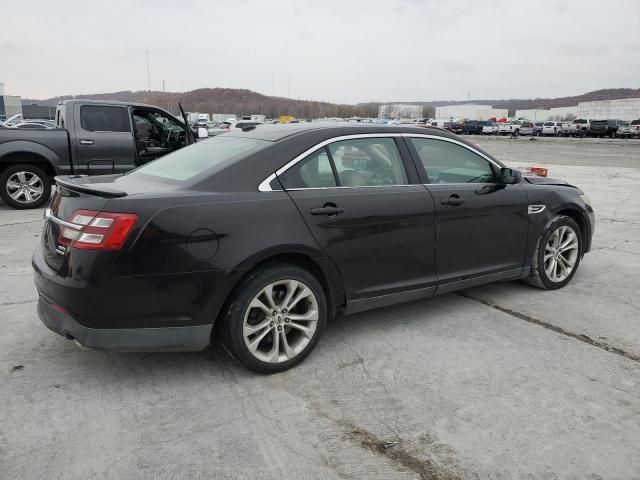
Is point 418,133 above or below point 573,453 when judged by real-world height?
above

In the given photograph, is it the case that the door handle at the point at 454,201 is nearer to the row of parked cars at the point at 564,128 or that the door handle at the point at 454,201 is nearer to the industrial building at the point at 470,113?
the row of parked cars at the point at 564,128

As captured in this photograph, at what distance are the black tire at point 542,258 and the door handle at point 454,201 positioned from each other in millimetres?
1137

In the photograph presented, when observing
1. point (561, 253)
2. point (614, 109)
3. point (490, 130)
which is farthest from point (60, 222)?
point (614, 109)

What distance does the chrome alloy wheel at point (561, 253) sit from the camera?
4922 millimetres

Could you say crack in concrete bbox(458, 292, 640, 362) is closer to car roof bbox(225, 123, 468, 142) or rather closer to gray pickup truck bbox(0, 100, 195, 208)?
car roof bbox(225, 123, 468, 142)

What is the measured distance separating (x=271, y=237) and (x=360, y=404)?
108 centimetres

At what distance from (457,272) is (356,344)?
3.37 ft

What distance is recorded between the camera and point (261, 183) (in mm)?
3287

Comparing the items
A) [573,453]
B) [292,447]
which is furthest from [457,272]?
[292,447]

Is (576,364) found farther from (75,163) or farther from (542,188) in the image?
(75,163)

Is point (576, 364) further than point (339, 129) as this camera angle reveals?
No

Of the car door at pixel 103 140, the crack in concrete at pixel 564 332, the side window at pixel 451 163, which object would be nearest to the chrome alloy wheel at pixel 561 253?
the crack in concrete at pixel 564 332

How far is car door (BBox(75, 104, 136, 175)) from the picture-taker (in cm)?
915

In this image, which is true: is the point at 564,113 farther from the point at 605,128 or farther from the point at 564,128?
the point at 605,128
